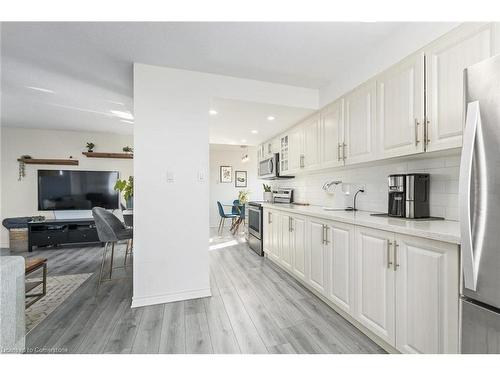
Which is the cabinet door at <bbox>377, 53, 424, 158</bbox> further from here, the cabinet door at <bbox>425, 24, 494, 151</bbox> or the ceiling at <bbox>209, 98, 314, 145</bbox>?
the ceiling at <bbox>209, 98, 314, 145</bbox>

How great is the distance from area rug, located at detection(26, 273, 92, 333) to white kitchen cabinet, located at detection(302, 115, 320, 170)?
3081 mm

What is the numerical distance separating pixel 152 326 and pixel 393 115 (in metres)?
2.53

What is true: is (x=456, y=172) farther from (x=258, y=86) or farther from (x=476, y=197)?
(x=258, y=86)

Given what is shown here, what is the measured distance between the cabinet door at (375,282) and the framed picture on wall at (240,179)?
18.6 ft

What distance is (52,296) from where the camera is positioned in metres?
2.40

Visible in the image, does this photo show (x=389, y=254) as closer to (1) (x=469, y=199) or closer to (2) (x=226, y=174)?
(1) (x=469, y=199)

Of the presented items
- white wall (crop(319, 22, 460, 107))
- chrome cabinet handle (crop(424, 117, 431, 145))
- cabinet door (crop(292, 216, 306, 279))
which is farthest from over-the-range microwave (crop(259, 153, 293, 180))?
chrome cabinet handle (crop(424, 117, 431, 145))

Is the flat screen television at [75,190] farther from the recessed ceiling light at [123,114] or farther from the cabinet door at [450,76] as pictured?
the cabinet door at [450,76]

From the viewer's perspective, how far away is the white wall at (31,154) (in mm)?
4527

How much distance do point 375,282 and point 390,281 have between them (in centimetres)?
13

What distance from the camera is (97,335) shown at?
1741 mm

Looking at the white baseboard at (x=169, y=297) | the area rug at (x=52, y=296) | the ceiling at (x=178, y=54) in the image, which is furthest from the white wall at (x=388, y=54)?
the area rug at (x=52, y=296)

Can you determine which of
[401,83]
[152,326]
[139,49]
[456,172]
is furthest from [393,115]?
[152,326]

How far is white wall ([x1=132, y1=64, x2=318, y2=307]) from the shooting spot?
2219 mm
